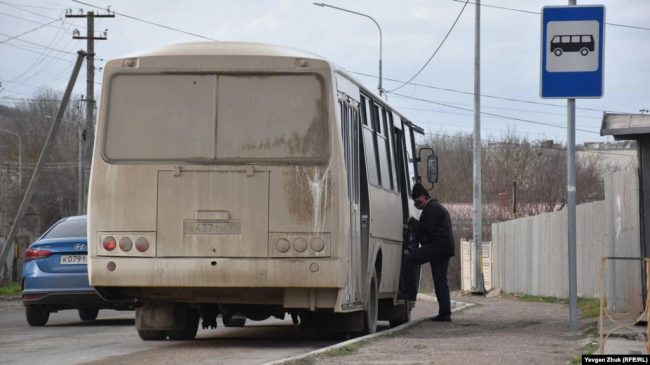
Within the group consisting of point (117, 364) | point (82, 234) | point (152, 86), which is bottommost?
point (117, 364)

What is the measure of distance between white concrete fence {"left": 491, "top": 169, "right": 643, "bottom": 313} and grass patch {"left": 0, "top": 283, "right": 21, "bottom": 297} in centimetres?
1287

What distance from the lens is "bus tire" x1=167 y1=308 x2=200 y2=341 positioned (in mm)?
14758

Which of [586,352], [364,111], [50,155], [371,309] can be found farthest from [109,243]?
[50,155]

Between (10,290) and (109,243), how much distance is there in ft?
66.7

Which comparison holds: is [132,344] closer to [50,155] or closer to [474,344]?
[474,344]

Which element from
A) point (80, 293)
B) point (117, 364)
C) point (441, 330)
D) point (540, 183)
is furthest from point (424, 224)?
point (540, 183)

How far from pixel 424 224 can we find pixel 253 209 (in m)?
5.18

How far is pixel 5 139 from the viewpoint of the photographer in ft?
271

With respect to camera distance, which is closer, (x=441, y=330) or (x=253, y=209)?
(x=253, y=209)

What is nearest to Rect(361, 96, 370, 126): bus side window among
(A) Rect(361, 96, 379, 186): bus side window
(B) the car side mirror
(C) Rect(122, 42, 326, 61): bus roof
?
(A) Rect(361, 96, 379, 186): bus side window

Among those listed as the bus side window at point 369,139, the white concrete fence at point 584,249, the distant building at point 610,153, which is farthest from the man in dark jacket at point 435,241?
the distant building at point 610,153

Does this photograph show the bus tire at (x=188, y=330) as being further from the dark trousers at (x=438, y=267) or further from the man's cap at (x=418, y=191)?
the man's cap at (x=418, y=191)

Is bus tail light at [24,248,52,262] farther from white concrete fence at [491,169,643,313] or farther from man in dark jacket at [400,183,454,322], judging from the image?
white concrete fence at [491,169,643,313]

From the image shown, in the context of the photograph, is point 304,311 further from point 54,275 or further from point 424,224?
point 54,275
